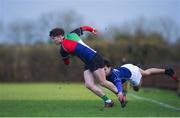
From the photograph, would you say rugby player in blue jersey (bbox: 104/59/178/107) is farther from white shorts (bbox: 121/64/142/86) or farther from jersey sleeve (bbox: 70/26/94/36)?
jersey sleeve (bbox: 70/26/94/36)

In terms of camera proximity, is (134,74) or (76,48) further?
(134,74)

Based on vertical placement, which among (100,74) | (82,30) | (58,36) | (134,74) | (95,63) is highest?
(82,30)

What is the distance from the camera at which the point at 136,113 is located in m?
14.2

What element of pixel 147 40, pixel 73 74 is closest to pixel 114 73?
pixel 73 74

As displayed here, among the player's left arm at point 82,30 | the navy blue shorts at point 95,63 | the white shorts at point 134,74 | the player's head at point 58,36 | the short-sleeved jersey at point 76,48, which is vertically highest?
the player's left arm at point 82,30

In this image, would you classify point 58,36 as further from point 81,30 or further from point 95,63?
point 95,63

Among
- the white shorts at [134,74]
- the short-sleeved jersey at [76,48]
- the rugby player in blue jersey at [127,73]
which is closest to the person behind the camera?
the short-sleeved jersey at [76,48]

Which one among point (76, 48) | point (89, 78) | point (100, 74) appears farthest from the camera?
point (89, 78)

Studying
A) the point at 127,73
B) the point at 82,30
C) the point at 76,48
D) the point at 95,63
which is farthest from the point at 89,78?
the point at 127,73

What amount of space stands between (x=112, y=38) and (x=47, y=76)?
11136 mm

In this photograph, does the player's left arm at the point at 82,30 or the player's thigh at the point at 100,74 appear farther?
the player's left arm at the point at 82,30

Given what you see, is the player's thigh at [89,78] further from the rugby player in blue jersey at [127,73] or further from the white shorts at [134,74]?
the white shorts at [134,74]

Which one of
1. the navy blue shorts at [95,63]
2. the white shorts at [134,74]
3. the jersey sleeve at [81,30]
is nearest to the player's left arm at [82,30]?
the jersey sleeve at [81,30]

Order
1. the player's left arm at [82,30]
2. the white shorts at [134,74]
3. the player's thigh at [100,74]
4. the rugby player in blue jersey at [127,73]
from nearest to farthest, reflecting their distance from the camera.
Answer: the player's thigh at [100,74], the player's left arm at [82,30], the rugby player in blue jersey at [127,73], the white shorts at [134,74]
